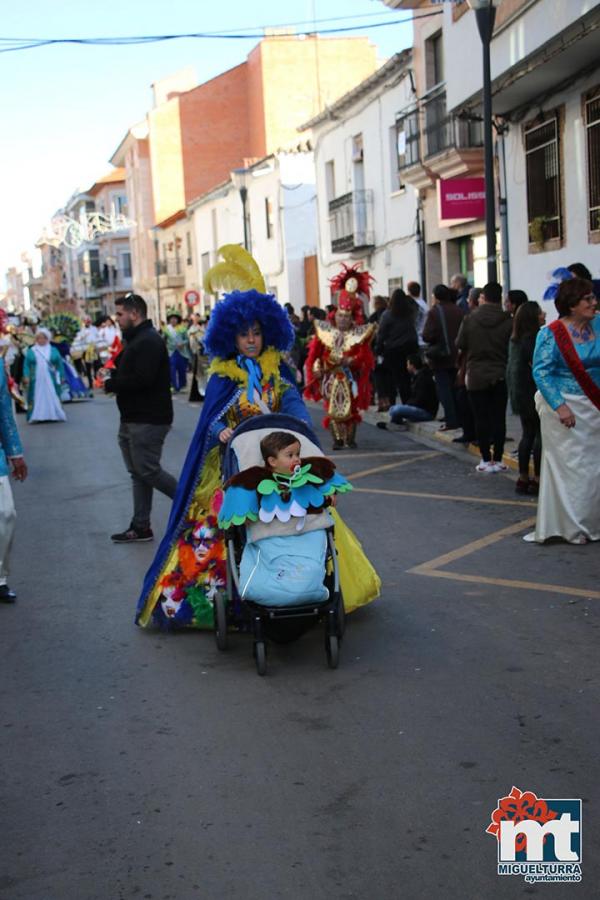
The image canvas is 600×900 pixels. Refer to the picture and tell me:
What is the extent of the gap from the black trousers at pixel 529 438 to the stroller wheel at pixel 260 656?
4.97 meters

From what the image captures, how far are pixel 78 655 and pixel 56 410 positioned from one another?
16.9 metres

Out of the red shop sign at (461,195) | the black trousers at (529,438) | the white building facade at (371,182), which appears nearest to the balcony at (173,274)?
the white building facade at (371,182)

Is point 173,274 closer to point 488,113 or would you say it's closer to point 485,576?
point 488,113

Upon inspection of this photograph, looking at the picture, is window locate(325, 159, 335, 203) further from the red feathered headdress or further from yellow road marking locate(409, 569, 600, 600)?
yellow road marking locate(409, 569, 600, 600)

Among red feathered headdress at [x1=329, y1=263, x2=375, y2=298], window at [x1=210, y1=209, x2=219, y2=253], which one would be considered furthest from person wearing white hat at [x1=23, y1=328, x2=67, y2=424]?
window at [x1=210, y1=209, x2=219, y2=253]

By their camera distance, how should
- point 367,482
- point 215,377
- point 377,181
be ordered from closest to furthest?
point 215,377 → point 367,482 → point 377,181

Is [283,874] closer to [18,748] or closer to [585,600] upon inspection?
[18,748]

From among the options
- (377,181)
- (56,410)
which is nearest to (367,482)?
(56,410)

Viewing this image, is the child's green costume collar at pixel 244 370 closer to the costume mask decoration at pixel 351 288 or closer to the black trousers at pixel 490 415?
the black trousers at pixel 490 415

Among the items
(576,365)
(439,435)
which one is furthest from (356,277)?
(576,365)

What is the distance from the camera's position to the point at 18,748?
16.0 feet

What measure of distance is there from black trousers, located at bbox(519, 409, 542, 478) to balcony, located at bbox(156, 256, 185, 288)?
5335 cm

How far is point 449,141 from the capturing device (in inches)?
849

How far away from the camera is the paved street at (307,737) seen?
12.2 feet
